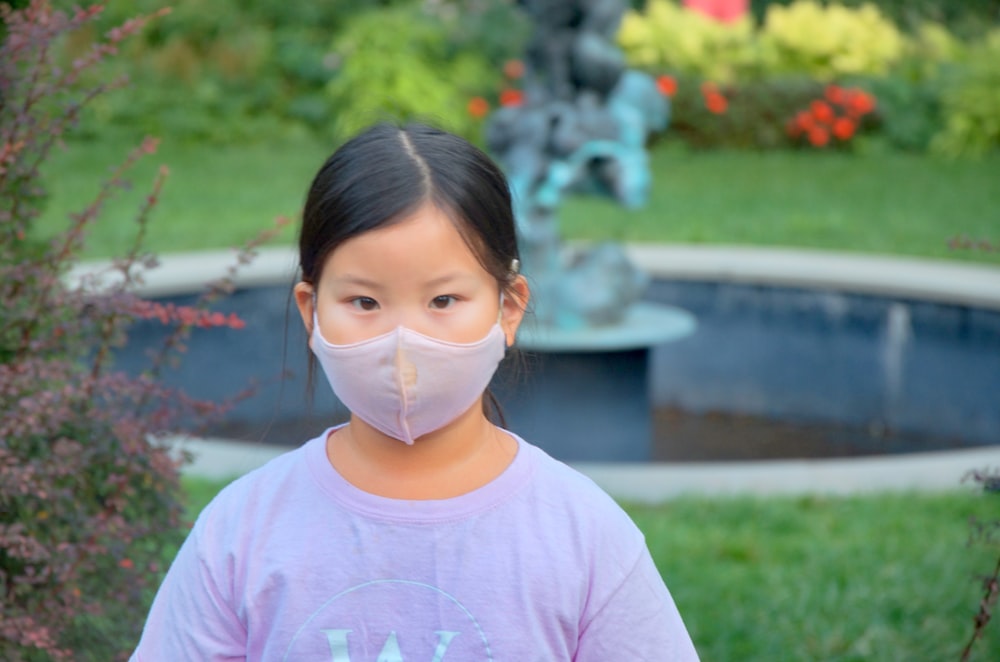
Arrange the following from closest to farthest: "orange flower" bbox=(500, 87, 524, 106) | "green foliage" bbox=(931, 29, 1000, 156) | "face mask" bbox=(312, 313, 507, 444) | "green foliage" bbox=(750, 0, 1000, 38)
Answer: "face mask" bbox=(312, 313, 507, 444) < "orange flower" bbox=(500, 87, 524, 106) < "green foliage" bbox=(931, 29, 1000, 156) < "green foliage" bbox=(750, 0, 1000, 38)

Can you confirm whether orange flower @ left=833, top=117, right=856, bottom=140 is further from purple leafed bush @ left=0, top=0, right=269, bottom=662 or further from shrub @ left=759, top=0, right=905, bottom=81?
purple leafed bush @ left=0, top=0, right=269, bottom=662

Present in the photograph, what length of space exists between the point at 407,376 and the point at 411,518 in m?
0.16

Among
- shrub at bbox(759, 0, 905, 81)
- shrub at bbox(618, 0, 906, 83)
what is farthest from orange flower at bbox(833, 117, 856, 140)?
shrub at bbox(759, 0, 905, 81)

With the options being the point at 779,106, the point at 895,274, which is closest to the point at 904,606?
the point at 895,274

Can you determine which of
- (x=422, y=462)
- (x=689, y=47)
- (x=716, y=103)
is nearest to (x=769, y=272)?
(x=422, y=462)

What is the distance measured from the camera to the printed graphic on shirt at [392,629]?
1.54 meters

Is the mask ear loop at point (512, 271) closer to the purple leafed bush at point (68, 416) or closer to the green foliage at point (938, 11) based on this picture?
the purple leafed bush at point (68, 416)

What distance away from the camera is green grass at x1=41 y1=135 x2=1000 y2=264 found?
1012 centimetres

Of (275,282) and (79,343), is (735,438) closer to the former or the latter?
(275,282)

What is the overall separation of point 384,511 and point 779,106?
14.2 meters

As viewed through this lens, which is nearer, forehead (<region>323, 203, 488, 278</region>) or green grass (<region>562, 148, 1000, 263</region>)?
forehead (<region>323, 203, 488, 278</region>)

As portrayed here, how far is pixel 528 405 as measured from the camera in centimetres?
612

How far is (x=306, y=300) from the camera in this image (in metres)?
1.67

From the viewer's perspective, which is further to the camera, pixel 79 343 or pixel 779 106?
pixel 779 106
